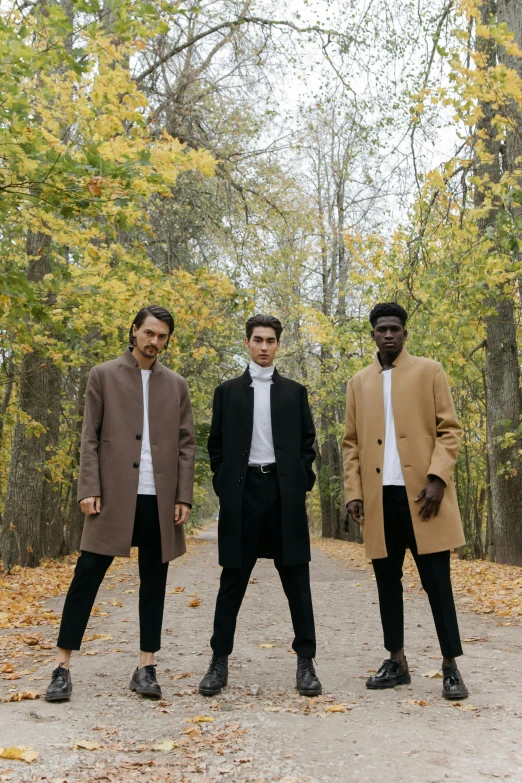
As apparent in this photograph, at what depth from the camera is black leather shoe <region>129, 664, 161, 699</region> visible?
408cm

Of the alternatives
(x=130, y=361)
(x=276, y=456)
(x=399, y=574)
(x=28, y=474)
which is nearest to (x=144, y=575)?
(x=276, y=456)

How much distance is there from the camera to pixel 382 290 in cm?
1453

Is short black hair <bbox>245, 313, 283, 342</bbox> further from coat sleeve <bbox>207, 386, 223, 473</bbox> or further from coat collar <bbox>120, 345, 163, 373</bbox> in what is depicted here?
coat collar <bbox>120, 345, 163, 373</bbox>

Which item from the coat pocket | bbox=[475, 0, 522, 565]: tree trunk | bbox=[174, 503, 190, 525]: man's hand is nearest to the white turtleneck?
the coat pocket

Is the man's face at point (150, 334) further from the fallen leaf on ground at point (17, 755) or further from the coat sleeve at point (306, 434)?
the fallen leaf on ground at point (17, 755)

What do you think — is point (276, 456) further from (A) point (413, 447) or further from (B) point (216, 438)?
(A) point (413, 447)

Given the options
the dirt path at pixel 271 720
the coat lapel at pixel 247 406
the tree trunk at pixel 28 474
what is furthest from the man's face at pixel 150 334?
the tree trunk at pixel 28 474

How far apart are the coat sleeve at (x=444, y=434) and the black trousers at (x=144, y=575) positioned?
1.68 m

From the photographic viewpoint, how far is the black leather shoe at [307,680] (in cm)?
416

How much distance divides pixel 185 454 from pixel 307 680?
152cm

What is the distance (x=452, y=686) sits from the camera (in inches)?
159

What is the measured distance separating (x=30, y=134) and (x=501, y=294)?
6873mm

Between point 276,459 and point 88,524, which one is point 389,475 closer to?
point 276,459

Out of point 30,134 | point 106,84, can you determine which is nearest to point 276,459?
point 30,134
